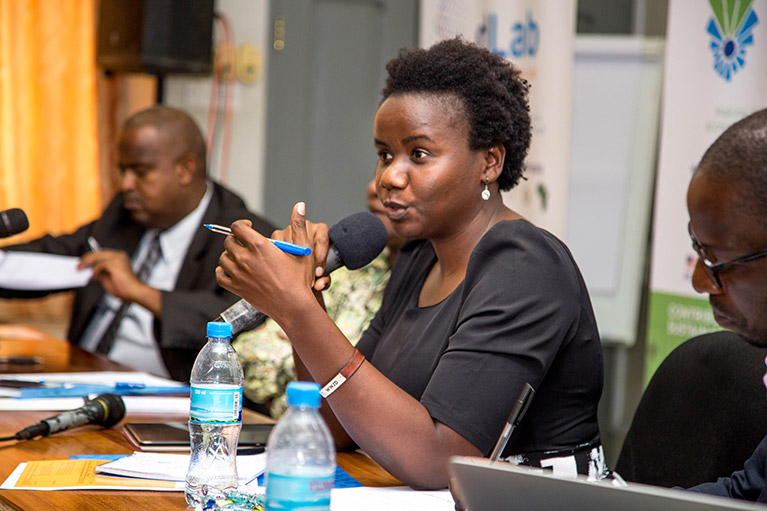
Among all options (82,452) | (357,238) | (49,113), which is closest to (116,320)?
(82,452)

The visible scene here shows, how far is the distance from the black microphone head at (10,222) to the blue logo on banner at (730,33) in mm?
1940

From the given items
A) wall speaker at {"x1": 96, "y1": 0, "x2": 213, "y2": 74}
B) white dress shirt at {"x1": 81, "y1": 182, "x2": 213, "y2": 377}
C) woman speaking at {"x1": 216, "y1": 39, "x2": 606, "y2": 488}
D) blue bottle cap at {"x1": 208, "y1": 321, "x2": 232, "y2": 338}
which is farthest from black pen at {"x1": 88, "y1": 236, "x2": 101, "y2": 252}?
blue bottle cap at {"x1": 208, "y1": 321, "x2": 232, "y2": 338}

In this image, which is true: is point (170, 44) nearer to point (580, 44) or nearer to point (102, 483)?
point (580, 44)

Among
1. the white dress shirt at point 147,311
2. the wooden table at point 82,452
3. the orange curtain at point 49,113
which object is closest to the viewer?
the wooden table at point 82,452

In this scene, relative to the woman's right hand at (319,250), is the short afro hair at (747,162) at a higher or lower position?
higher

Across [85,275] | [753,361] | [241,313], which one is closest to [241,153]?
[85,275]

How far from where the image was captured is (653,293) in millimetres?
2771

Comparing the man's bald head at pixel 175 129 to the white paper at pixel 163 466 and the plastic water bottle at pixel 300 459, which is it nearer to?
the white paper at pixel 163 466

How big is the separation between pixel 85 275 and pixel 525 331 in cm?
159

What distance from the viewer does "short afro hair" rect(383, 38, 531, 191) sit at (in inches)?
60.8

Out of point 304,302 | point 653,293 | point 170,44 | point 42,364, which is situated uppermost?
point 170,44

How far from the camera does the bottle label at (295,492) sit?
2.71ft

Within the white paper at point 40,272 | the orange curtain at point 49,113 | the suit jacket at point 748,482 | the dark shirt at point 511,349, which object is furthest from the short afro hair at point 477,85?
the orange curtain at point 49,113

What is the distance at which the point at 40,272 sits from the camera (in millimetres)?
2645
